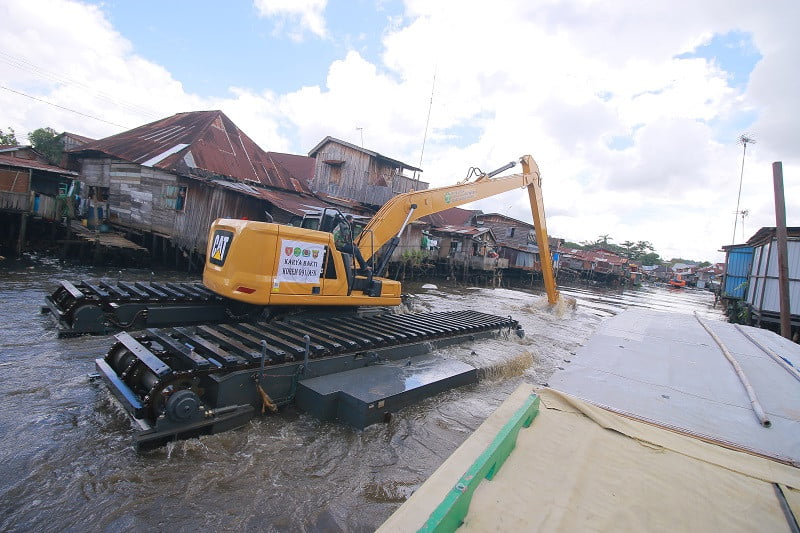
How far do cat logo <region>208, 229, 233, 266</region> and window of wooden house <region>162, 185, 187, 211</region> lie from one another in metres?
14.3

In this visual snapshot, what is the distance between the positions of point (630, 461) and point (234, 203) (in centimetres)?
1975

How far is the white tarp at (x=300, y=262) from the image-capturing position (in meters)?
6.44

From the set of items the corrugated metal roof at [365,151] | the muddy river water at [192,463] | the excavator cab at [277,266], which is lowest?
the muddy river water at [192,463]

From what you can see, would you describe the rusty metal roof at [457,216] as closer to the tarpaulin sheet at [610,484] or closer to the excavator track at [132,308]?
the excavator track at [132,308]

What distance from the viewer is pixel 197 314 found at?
777cm

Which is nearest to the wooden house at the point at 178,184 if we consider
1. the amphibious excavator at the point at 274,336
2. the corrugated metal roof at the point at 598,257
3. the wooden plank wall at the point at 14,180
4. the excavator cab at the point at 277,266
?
the wooden plank wall at the point at 14,180

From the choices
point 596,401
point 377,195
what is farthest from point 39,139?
point 596,401

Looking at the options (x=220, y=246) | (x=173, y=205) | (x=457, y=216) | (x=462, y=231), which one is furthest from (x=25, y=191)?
(x=457, y=216)

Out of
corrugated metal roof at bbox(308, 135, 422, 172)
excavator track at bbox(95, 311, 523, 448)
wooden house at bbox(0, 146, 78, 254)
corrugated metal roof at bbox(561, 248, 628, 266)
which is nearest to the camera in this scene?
excavator track at bbox(95, 311, 523, 448)

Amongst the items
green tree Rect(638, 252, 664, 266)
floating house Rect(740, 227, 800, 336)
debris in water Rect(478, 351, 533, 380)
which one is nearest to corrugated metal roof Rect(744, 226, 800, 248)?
floating house Rect(740, 227, 800, 336)

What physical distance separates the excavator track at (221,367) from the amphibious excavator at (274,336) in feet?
0.05

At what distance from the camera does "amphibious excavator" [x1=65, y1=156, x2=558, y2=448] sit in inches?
179

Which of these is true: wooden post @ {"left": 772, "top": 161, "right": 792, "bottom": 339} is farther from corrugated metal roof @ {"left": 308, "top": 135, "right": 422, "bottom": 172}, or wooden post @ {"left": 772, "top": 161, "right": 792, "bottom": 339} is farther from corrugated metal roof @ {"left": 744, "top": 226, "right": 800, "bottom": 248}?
Answer: corrugated metal roof @ {"left": 308, "top": 135, "right": 422, "bottom": 172}

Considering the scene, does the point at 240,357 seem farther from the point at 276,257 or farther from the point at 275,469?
the point at 276,257
